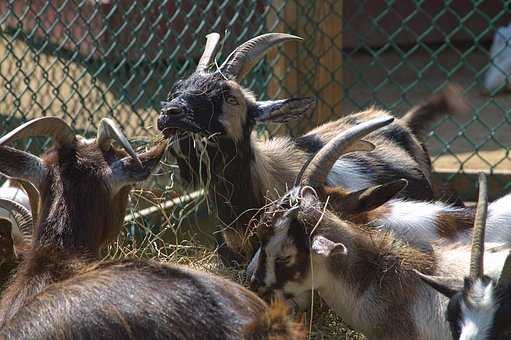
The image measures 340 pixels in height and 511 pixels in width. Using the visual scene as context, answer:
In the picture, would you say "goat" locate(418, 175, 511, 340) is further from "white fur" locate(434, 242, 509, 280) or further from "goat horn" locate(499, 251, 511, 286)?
"white fur" locate(434, 242, 509, 280)

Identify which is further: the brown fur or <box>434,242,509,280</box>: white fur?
<box>434,242,509,280</box>: white fur

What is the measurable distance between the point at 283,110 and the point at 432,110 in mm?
1487

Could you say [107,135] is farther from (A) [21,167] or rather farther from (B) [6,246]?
(B) [6,246]

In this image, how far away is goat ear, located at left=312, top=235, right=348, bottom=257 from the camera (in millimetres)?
4309

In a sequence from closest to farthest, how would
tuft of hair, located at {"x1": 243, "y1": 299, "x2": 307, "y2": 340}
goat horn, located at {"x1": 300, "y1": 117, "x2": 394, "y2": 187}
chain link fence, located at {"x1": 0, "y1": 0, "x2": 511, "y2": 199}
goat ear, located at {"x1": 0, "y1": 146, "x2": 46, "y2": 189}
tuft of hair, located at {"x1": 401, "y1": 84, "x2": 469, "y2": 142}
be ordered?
tuft of hair, located at {"x1": 243, "y1": 299, "x2": 307, "y2": 340} < goat ear, located at {"x1": 0, "y1": 146, "x2": 46, "y2": 189} < goat horn, located at {"x1": 300, "y1": 117, "x2": 394, "y2": 187} < tuft of hair, located at {"x1": 401, "y1": 84, "x2": 469, "y2": 142} < chain link fence, located at {"x1": 0, "y1": 0, "x2": 511, "y2": 199}

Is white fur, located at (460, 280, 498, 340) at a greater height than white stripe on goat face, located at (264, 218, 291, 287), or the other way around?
white stripe on goat face, located at (264, 218, 291, 287)

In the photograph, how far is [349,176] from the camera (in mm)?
5828

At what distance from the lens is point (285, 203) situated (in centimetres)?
464

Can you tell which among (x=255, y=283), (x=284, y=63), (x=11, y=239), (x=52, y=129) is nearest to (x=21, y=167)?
(x=52, y=129)

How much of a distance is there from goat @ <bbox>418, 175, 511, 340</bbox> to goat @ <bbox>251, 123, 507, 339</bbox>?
439mm

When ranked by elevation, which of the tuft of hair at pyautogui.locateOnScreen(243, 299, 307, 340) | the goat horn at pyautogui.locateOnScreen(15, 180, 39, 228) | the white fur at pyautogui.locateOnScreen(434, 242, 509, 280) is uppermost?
the goat horn at pyautogui.locateOnScreen(15, 180, 39, 228)

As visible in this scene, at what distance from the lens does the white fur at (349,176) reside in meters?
5.70

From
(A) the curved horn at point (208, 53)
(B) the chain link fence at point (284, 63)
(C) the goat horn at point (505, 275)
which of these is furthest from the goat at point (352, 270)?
(B) the chain link fence at point (284, 63)

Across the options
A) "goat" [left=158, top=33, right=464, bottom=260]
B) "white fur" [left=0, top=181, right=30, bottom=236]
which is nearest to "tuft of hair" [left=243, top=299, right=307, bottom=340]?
"goat" [left=158, top=33, right=464, bottom=260]
